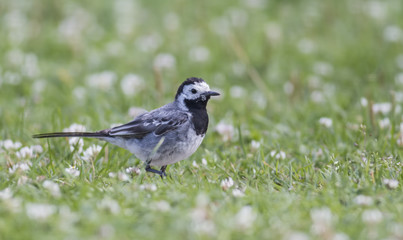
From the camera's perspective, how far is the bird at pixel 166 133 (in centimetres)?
515

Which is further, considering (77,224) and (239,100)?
(239,100)

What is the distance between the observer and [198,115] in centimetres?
546

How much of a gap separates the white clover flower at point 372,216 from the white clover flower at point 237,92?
4856 millimetres

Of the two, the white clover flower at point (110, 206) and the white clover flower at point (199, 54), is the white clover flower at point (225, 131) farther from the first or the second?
the white clover flower at point (199, 54)

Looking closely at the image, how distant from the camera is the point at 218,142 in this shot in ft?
20.6

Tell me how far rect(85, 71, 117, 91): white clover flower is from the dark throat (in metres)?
3.32

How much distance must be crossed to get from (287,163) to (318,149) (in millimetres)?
510

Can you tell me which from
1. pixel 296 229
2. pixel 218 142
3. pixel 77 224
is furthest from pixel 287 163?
pixel 77 224

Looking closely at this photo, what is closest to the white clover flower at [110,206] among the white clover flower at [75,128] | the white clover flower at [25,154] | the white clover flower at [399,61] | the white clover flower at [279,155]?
the white clover flower at [25,154]

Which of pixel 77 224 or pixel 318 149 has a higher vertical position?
pixel 77 224

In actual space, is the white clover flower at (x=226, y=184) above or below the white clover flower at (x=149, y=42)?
below

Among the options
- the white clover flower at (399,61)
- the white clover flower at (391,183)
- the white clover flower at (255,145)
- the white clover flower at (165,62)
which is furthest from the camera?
the white clover flower at (399,61)

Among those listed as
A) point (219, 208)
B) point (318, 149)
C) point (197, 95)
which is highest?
point (197, 95)

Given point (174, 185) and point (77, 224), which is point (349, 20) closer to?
point (174, 185)
